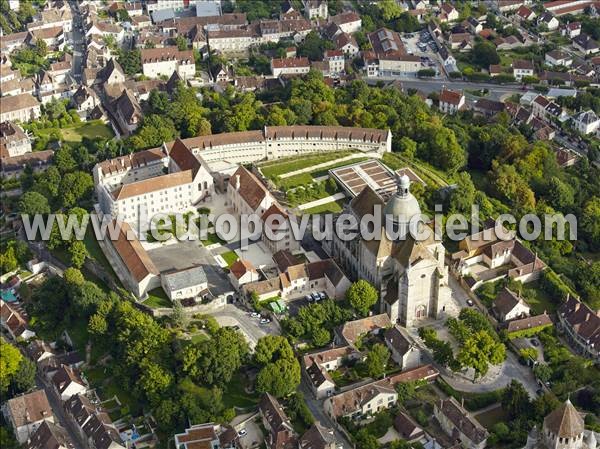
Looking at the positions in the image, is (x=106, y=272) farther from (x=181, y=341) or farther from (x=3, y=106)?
(x=3, y=106)

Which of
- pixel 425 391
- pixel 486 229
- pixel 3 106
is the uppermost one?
pixel 3 106

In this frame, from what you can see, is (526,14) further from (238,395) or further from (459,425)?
(238,395)

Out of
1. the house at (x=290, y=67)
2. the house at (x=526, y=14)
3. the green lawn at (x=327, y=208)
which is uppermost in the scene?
the house at (x=526, y=14)

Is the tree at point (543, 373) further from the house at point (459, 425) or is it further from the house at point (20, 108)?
the house at point (20, 108)

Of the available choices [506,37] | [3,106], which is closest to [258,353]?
[3,106]

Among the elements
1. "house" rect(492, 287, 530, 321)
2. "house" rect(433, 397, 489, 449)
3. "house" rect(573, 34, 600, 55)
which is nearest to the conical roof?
"house" rect(433, 397, 489, 449)

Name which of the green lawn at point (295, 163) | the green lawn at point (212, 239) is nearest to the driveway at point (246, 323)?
the green lawn at point (212, 239)
